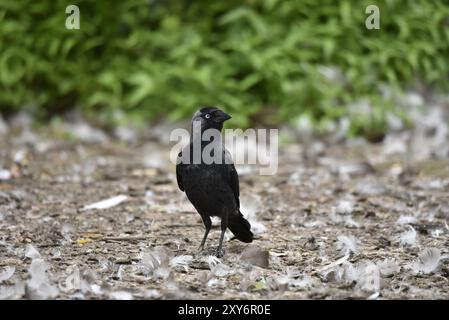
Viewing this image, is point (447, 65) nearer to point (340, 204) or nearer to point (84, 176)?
point (340, 204)

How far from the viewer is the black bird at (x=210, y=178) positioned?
4.52 meters

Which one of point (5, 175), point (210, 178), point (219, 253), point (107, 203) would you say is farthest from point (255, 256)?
point (5, 175)

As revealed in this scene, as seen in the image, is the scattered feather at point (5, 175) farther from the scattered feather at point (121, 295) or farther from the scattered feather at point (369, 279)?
the scattered feather at point (369, 279)

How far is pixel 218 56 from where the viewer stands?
9508 mm

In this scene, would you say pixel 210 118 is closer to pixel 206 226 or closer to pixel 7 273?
pixel 206 226

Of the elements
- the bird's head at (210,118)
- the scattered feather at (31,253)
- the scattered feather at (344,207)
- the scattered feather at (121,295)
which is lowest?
the scattered feather at (121,295)

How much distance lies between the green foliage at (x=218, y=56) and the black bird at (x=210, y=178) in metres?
4.52

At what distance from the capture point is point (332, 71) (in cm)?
Answer: 949

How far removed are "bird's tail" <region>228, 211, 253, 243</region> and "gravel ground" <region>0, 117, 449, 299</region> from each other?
0.28ft

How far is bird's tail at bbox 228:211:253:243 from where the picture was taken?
15.7ft

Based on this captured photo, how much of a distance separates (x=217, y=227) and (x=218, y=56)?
14.0 feet

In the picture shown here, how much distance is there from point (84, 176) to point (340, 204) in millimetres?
2597

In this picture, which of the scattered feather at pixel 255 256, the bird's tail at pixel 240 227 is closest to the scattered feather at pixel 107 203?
the bird's tail at pixel 240 227
